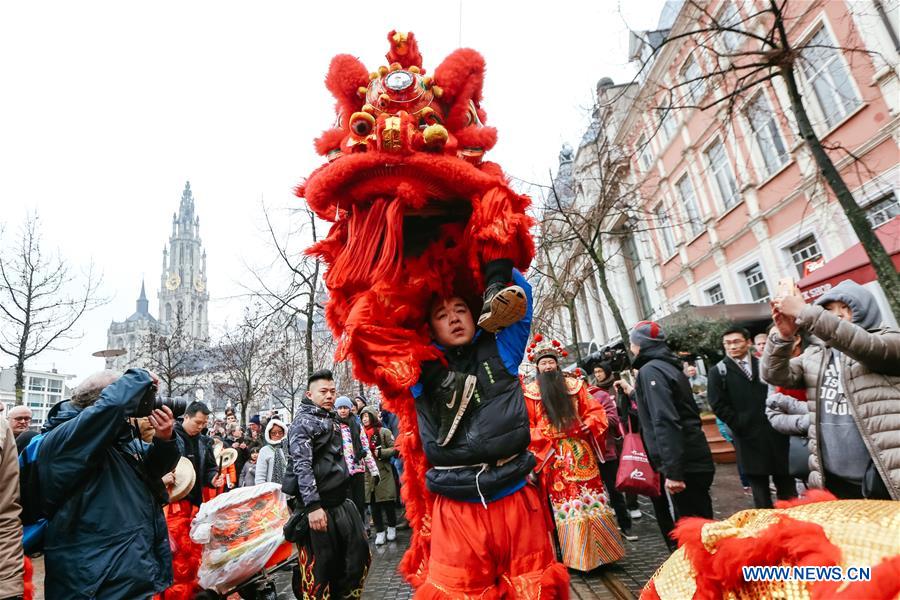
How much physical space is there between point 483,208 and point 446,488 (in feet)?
3.86

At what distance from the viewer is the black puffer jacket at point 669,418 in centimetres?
349

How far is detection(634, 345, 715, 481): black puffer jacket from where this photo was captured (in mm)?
3494

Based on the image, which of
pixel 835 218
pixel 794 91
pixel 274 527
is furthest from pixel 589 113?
pixel 274 527

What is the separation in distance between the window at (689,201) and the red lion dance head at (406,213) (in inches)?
667

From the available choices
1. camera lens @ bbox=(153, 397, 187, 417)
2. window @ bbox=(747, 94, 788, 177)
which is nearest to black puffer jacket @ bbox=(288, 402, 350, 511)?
camera lens @ bbox=(153, 397, 187, 417)

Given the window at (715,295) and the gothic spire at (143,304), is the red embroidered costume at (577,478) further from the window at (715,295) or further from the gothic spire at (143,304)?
the gothic spire at (143,304)

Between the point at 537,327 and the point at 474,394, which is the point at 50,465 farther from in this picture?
the point at 537,327

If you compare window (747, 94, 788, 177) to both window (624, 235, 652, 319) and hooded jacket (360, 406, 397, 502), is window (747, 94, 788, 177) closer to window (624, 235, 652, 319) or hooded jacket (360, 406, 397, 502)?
window (624, 235, 652, 319)

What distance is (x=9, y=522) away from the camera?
212cm

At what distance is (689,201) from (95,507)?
1919 centimetres

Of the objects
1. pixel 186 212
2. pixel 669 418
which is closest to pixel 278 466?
pixel 669 418

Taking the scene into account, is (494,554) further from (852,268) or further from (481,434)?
(852,268)

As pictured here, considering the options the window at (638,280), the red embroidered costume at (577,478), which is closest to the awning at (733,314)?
the red embroidered costume at (577,478)

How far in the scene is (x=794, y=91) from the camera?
5.20 metres
